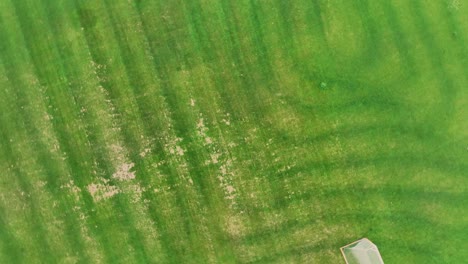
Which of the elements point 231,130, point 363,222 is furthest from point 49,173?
point 363,222

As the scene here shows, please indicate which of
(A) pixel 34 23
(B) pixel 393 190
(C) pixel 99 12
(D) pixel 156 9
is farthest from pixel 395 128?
(A) pixel 34 23

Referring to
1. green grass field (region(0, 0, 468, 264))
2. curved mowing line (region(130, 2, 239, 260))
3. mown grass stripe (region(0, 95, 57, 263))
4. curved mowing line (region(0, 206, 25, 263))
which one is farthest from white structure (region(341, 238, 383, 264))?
curved mowing line (region(0, 206, 25, 263))

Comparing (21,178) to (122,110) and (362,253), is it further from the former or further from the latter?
(362,253)

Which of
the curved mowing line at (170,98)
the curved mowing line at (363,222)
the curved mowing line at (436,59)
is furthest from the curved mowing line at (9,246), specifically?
the curved mowing line at (436,59)

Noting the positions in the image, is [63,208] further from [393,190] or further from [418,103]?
[418,103]

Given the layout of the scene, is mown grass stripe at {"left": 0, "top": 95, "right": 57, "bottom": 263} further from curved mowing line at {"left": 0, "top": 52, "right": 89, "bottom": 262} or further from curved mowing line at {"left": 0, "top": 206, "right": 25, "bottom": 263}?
curved mowing line at {"left": 0, "top": 206, "right": 25, "bottom": 263}
